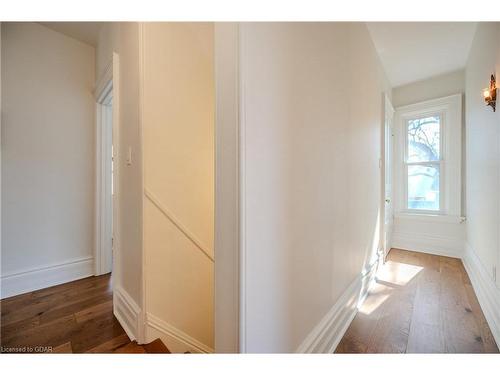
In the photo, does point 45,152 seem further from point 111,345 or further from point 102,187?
point 111,345

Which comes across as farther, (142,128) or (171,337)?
(171,337)

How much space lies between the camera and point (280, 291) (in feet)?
2.95

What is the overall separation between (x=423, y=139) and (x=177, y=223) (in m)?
3.72

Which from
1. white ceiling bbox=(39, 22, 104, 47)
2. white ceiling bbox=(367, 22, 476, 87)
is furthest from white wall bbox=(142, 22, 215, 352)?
white ceiling bbox=(367, 22, 476, 87)

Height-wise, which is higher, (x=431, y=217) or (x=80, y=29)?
(x=80, y=29)

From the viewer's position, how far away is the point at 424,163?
3.18 meters

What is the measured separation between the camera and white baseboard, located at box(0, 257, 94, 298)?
1.93m

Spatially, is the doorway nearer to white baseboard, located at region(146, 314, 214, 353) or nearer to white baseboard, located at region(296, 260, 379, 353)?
white baseboard, located at region(296, 260, 379, 353)

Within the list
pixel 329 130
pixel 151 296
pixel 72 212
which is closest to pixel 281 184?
pixel 329 130

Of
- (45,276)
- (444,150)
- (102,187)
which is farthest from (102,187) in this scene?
(444,150)

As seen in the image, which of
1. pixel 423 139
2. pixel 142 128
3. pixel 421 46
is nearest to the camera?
pixel 142 128

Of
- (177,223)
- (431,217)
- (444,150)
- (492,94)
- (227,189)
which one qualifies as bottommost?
(431,217)

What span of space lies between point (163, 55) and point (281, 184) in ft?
3.96
